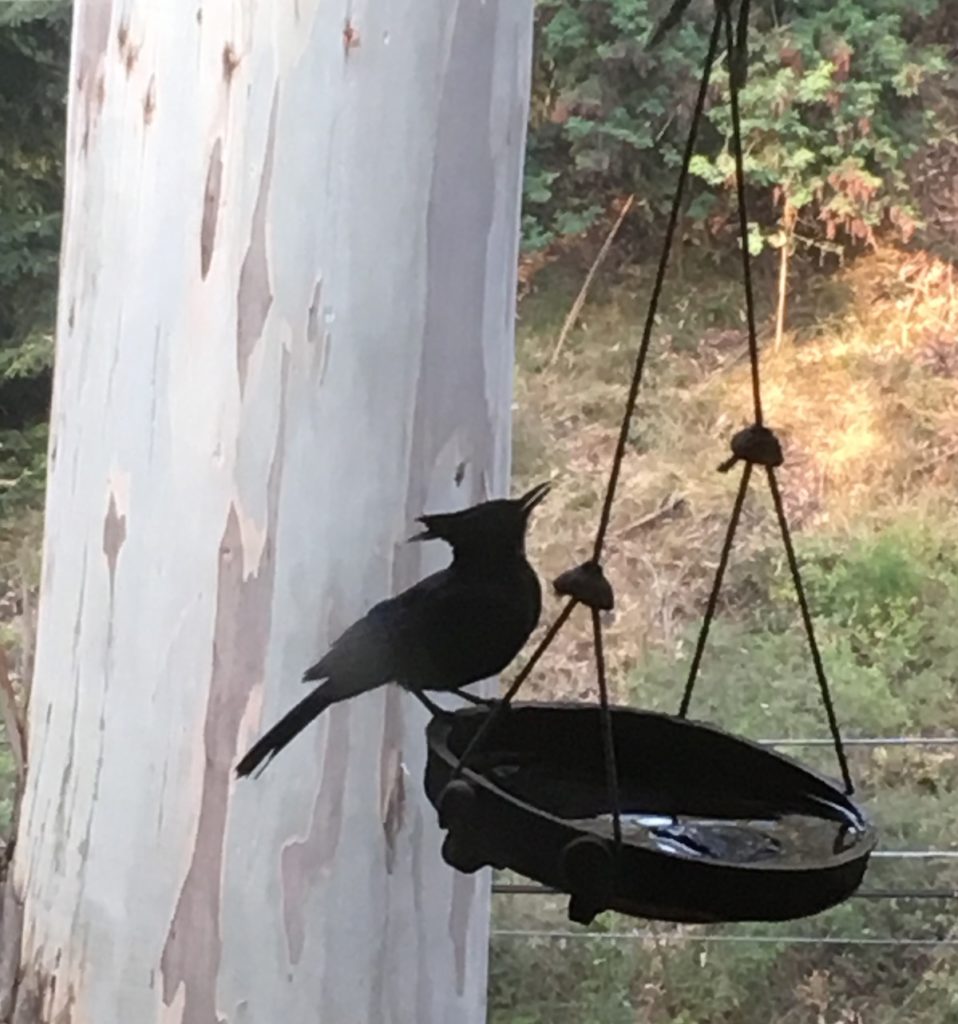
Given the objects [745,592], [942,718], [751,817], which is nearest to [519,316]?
[745,592]

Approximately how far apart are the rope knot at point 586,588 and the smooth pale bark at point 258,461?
21cm

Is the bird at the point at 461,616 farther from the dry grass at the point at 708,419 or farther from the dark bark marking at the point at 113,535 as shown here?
the dry grass at the point at 708,419

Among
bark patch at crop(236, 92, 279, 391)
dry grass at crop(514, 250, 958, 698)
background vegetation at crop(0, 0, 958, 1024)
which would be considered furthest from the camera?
dry grass at crop(514, 250, 958, 698)

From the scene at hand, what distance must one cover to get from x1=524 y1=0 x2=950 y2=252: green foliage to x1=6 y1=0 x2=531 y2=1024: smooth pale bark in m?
1.37

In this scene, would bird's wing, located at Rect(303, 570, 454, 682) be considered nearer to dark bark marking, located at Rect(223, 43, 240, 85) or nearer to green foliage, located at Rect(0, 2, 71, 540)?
dark bark marking, located at Rect(223, 43, 240, 85)

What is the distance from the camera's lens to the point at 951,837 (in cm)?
176

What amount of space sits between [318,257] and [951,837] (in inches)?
51.5

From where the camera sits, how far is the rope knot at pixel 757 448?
706mm

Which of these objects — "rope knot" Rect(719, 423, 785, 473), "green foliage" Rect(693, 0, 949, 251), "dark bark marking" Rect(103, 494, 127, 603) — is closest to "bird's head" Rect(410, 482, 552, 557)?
"rope knot" Rect(719, 423, 785, 473)

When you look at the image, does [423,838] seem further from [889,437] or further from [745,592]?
[889,437]

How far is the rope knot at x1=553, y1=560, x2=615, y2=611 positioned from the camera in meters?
0.59

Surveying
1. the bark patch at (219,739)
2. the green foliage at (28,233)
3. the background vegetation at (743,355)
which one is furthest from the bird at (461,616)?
the green foliage at (28,233)

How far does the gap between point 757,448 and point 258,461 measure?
10.1 inches

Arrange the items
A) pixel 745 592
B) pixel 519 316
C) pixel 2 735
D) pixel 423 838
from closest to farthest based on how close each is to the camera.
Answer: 1. pixel 423 838
2. pixel 2 735
3. pixel 745 592
4. pixel 519 316
